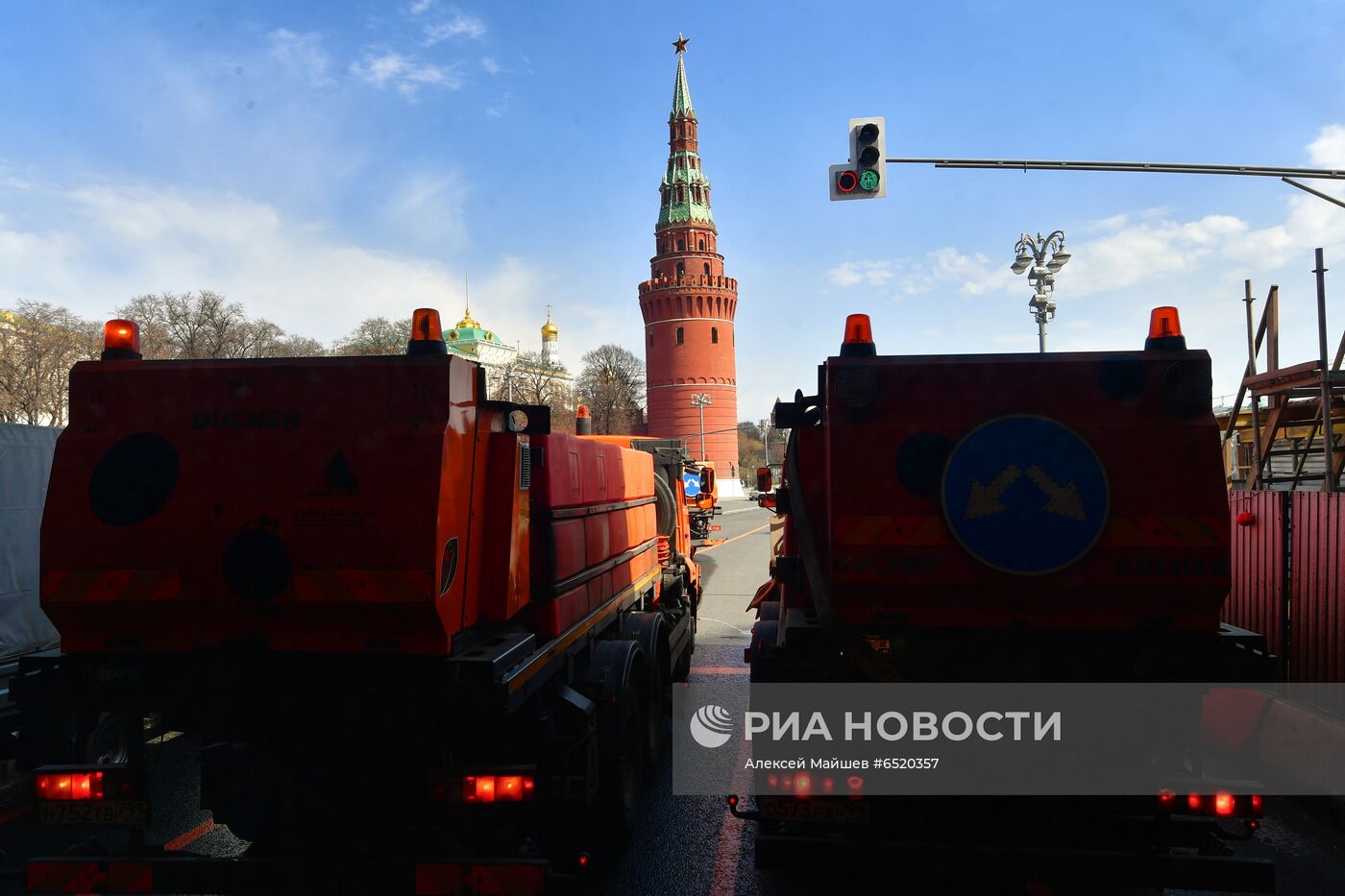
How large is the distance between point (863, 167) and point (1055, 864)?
9.16 metres

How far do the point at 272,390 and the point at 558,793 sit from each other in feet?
7.96

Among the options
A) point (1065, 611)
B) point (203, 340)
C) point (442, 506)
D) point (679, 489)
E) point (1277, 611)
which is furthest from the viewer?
point (203, 340)

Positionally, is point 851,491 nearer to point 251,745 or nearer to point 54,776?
point 251,745

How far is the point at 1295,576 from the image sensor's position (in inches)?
274

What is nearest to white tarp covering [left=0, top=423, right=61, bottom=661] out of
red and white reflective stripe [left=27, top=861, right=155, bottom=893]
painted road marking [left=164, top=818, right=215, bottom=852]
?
painted road marking [left=164, top=818, right=215, bottom=852]

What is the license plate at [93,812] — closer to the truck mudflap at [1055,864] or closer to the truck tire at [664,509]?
the truck mudflap at [1055,864]

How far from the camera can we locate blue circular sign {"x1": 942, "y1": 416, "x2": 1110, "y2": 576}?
3.80 metres

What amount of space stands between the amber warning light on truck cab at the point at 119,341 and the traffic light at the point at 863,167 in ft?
29.4

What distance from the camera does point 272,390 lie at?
3.68m

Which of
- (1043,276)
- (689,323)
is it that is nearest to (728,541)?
(1043,276)

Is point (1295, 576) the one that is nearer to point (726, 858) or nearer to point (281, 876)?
point (726, 858)

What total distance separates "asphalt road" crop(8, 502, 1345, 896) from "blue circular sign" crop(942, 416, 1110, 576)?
5.24 ft

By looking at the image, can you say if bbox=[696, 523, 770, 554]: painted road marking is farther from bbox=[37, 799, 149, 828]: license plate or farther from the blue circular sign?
bbox=[37, 799, 149, 828]: license plate

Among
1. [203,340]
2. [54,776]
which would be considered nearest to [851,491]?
[54,776]
